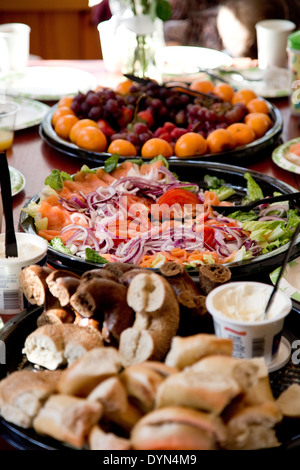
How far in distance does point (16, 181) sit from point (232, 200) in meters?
0.65

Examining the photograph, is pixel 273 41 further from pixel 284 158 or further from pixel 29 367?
pixel 29 367

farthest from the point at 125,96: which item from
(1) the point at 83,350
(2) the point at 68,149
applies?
(1) the point at 83,350

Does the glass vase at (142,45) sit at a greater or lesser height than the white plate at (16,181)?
greater

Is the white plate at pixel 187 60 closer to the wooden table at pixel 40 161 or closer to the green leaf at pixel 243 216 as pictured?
the wooden table at pixel 40 161

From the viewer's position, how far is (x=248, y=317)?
103cm

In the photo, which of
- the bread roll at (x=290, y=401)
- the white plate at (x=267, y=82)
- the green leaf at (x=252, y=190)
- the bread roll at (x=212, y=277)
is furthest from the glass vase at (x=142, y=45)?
the bread roll at (x=290, y=401)

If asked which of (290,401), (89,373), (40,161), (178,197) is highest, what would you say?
(89,373)

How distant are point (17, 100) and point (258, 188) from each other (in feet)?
4.19

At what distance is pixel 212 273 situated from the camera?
117 centimetres

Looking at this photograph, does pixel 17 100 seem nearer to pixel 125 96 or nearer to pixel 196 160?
pixel 125 96

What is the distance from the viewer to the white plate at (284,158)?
2.06 metres

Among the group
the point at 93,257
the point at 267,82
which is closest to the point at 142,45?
the point at 267,82

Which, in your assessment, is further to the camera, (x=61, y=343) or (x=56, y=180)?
(x=56, y=180)

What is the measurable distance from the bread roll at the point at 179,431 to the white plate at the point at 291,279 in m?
0.53
